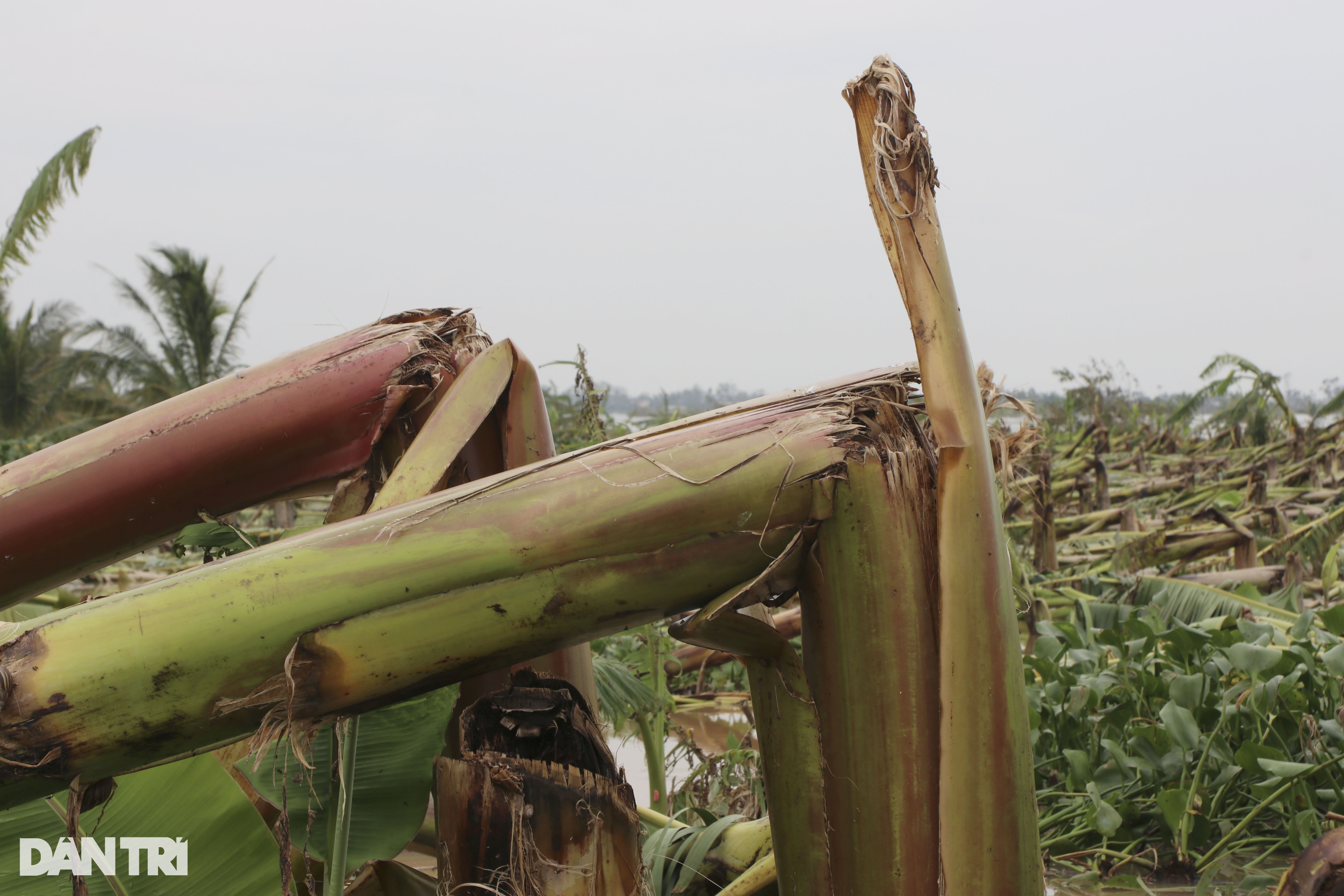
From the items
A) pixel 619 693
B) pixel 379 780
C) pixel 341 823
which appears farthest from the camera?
pixel 619 693

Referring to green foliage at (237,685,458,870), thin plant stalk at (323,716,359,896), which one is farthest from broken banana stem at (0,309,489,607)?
green foliage at (237,685,458,870)

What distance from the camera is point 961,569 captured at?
0.67 m

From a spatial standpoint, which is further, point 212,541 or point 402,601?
point 212,541

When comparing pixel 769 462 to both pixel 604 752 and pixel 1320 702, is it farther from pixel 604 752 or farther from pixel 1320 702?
pixel 1320 702

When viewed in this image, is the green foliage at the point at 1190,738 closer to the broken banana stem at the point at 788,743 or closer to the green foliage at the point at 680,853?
the green foliage at the point at 680,853

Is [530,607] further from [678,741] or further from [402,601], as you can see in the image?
[678,741]

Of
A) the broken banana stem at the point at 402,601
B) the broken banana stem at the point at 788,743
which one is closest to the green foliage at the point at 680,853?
the broken banana stem at the point at 788,743

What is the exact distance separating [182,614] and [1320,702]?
7.20 feet

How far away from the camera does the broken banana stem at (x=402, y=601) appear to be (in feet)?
1.78

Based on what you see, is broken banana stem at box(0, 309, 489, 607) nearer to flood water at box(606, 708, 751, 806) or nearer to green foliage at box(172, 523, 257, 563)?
green foliage at box(172, 523, 257, 563)

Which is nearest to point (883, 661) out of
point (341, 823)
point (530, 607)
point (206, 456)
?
Answer: point (530, 607)

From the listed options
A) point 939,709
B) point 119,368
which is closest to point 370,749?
point 939,709

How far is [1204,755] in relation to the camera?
1700mm

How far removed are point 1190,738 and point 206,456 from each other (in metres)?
1.77
